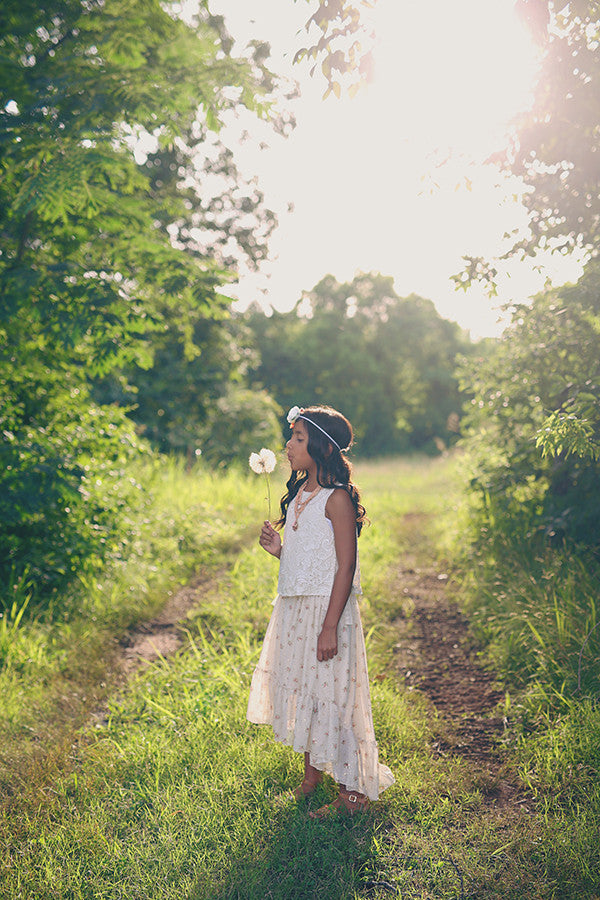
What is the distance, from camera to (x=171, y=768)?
127 inches

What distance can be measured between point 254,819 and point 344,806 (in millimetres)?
430

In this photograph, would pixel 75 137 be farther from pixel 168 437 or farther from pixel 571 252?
pixel 168 437

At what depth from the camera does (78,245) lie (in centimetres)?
566

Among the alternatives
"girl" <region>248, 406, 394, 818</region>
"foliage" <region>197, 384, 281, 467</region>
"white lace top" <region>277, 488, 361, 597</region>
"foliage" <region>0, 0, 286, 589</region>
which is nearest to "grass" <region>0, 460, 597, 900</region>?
"girl" <region>248, 406, 394, 818</region>

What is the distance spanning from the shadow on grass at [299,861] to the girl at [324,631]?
101 mm

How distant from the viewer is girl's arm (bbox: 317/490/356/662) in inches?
109

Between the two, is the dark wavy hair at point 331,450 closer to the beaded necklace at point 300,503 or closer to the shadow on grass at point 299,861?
the beaded necklace at point 300,503

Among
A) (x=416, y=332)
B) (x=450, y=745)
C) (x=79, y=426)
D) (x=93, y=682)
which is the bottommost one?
(x=93, y=682)

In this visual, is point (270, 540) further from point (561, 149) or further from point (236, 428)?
point (236, 428)

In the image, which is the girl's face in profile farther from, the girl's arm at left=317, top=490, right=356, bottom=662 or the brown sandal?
the brown sandal

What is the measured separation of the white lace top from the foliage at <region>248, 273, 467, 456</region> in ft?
91.6

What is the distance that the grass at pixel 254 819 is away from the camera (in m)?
2.46

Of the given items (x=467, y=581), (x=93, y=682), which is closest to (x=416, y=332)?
(x=467, y=581)

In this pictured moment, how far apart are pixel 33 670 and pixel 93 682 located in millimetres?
442
